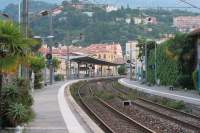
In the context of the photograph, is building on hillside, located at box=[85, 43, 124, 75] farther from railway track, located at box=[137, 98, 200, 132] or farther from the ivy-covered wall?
railway track, located at box=[137, 98, 200, 132]

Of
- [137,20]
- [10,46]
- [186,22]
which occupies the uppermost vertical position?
[137,20]

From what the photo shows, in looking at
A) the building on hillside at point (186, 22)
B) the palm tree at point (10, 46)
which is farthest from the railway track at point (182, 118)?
the building on hillside at point (186, 22)

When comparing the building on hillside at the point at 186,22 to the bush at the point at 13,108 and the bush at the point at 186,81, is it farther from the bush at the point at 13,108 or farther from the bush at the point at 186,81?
the bush at the point at 13,108

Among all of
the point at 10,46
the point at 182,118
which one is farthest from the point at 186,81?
the point at 10,46

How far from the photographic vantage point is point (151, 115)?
31047mm

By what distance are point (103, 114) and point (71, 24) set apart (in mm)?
115336

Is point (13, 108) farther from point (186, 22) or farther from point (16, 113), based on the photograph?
point (186, 22)

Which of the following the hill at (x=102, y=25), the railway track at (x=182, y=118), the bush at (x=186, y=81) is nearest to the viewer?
the railway track at (x=182, y=118)

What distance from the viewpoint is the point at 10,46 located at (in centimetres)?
1576

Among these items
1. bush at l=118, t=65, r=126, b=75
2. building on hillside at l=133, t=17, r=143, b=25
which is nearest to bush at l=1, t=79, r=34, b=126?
building on hillside at l=133, t=17, r=143, b=25

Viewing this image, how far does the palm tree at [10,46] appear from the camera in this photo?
1564cm

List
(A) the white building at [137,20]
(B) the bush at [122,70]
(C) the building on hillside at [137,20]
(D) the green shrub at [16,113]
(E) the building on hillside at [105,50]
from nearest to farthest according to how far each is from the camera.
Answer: (D) the green shrub at [16,113] < (C) the building on hillside at [137,20] < (A) the white building at [137,20] < (B) the bush at [122,70] < (E) the building on hillside at [105,50]

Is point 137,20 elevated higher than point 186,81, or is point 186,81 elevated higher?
point 137,20

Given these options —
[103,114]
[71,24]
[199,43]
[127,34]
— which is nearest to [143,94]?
[199,43]
